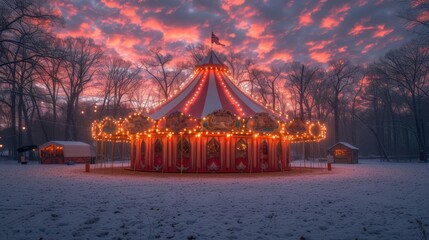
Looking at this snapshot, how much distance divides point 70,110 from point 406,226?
31.3 m

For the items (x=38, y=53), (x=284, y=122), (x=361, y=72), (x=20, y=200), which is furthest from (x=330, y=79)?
(x=20, y=200)

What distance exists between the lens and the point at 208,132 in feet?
50.7

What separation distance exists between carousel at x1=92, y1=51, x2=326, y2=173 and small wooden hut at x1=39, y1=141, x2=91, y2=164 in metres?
9.66

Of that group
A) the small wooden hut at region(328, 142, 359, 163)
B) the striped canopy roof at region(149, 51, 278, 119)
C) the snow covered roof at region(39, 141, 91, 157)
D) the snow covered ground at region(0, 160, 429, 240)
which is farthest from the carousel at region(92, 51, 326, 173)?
the small wooden hut at region(328, 142, 359, 163)

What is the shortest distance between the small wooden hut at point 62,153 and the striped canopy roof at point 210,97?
12.6 m

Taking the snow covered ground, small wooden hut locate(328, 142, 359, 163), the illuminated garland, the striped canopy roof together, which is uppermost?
the striped canopy roof

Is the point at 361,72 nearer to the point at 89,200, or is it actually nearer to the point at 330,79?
the point at 330,79

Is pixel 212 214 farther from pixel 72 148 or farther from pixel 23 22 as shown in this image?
pixel 72 148

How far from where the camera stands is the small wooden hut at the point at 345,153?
29.0m

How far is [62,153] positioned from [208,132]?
1682cm

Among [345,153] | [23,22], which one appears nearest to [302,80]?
[345,153]

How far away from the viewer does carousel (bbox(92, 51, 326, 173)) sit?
15.2 m

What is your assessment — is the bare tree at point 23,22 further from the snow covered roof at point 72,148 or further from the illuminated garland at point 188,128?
the snow covered roof at point 72,148

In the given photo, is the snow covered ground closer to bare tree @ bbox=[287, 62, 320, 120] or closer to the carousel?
the carousel
